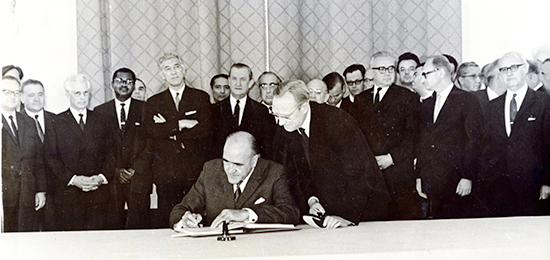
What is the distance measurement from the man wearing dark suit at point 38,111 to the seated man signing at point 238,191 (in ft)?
3.11

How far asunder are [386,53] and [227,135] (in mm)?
1264

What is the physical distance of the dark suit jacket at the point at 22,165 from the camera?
4242 millimetres

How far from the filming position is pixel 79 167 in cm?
430

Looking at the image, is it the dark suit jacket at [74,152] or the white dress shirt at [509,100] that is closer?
the dark suit jacket at [74,152]

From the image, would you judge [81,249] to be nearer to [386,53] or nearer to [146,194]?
[146,194]

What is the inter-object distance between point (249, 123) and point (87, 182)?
1.22m

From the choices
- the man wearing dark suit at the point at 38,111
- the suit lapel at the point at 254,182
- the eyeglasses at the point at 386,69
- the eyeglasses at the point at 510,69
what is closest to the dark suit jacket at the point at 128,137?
the man wearing dark suit at the point at 38,111

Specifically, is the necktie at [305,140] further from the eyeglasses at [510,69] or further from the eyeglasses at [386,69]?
the eyeglasses at [510,69]

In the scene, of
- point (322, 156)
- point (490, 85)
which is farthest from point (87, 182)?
Answer: point (490, 85)

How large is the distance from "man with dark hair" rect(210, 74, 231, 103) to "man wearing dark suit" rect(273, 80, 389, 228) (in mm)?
361

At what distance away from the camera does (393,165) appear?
4383mm

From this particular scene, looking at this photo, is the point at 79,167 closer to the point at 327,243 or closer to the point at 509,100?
the point at 327,243

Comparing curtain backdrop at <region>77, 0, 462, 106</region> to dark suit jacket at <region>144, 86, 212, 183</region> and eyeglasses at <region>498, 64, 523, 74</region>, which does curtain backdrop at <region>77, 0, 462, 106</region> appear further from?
eyeglasses at <region>498, 64, 523, 74</region>

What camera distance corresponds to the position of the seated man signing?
428 cm
